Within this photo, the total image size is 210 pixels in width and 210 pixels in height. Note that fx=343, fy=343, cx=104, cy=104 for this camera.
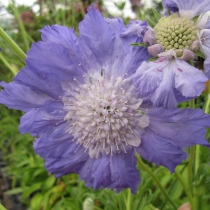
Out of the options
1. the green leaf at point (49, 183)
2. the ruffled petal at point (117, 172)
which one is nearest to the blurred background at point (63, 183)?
the green leaf at point (49, 183)

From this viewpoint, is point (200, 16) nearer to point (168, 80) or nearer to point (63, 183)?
point (168, 80)

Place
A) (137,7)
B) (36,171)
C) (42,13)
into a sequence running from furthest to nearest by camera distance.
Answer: (42,13)
(137,7)
(36,171)

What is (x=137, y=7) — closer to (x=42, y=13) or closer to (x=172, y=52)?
(x=42, y=13)

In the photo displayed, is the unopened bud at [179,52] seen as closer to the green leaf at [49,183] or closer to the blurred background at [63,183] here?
the blurred background at [63,183]

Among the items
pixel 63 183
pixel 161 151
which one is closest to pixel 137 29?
pixel 161 151

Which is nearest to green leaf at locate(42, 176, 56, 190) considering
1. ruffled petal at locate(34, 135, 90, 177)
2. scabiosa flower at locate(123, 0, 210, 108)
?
ruffled petal at locate(34, 135, 90, 177)

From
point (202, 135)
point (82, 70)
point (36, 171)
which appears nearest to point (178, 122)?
point (202, 135)

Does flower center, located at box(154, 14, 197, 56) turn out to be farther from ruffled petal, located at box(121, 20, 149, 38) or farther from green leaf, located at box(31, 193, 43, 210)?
green leaf, located at box(31, 193, 43, 210)
